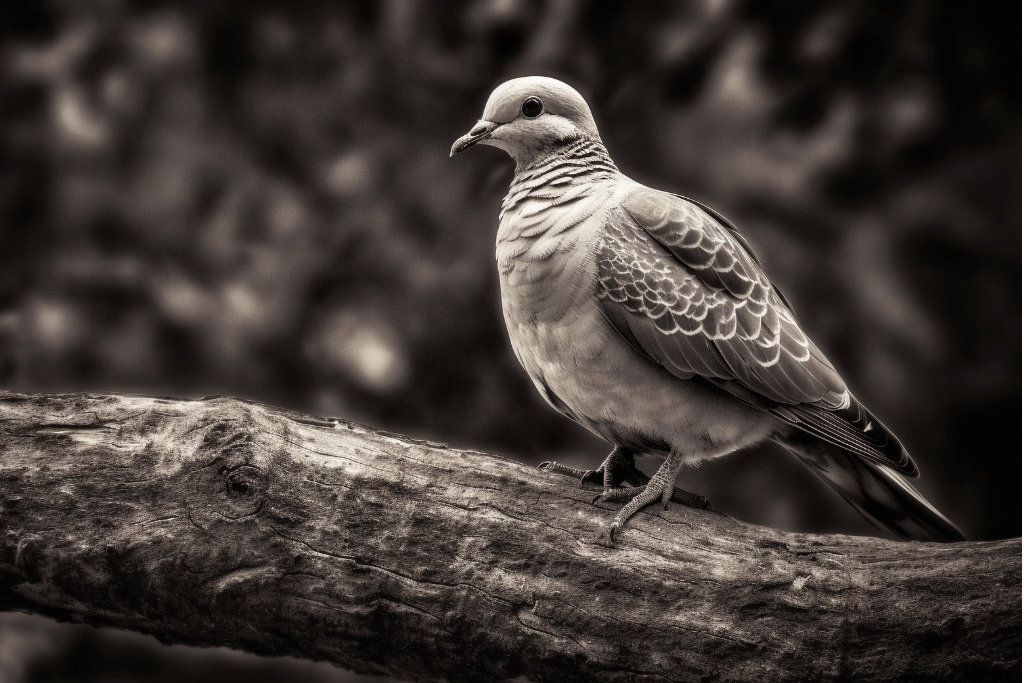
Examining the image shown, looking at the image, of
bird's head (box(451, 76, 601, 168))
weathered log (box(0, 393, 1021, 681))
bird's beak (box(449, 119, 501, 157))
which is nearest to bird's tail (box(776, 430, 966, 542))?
weathered log (box(0, 393, 1021, 681))

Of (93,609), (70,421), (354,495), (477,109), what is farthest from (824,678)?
(477,109)

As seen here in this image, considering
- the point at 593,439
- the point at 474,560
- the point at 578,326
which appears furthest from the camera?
the point at 593,439

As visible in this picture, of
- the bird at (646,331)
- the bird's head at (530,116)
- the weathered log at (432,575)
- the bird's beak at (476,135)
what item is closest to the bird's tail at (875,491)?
the bird at (646,331)

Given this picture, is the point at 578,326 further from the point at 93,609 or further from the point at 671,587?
the point at 93,609

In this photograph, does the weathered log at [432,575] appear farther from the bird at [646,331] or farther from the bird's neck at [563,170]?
the bird's neck at [563,170]

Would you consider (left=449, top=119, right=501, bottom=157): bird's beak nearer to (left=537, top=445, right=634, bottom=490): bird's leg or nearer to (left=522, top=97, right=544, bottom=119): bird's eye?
(left=522, top=97, right=544, bottom=119): bird's eye

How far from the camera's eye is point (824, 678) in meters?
1.96

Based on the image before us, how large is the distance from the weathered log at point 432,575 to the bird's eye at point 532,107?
1.14 m

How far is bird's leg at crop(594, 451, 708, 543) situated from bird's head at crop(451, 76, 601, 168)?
1.03m

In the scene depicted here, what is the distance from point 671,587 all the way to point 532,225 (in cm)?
107

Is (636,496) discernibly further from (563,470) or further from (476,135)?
(476,135)

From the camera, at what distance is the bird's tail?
2.46m

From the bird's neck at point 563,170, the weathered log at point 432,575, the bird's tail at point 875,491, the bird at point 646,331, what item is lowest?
the weathered log at point 432,575

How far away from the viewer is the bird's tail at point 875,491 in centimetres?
246
